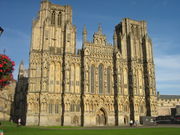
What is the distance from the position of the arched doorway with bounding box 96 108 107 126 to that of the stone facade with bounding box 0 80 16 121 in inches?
1545

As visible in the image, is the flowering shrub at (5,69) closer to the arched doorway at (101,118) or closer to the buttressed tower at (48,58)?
the buttressed tower at (48,58)

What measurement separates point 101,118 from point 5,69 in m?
40.1

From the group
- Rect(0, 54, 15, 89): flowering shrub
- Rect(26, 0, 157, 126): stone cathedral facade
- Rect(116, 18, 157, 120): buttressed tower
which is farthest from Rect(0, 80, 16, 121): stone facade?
Rect(0, 54, 15, 89): flowering shrub

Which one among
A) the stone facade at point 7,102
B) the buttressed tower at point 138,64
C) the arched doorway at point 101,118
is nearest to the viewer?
the arched doorway at point 101,118

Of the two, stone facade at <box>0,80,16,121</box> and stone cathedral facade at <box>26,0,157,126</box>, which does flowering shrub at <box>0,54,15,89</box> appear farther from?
stone facade at <box>0,80,16,121</box>

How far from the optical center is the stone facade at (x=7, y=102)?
76.9m

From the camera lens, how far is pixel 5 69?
21.0 m

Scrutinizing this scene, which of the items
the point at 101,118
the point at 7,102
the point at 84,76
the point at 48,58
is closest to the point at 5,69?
the point at 48,58

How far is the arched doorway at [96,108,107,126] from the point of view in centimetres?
5600

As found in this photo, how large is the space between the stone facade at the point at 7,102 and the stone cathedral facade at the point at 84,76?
33832mm

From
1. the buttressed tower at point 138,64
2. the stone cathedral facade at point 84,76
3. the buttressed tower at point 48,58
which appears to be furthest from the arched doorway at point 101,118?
the buttressed tower at point 48,58

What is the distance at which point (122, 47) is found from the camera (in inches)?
2554

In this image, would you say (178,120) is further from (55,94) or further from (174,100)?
(174,100)

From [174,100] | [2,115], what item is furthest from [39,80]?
[174,100]
